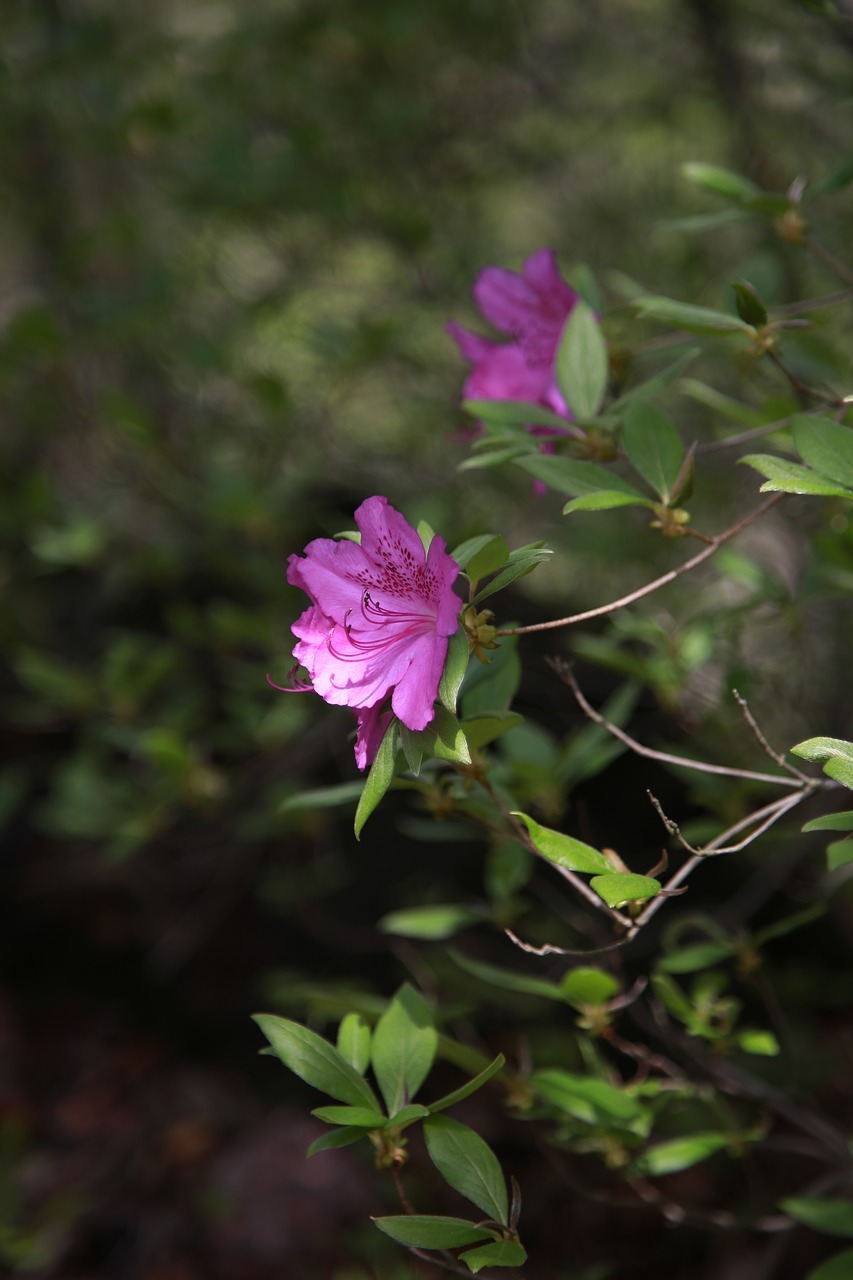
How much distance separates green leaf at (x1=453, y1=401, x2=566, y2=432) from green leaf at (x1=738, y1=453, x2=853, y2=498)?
8.8 inches

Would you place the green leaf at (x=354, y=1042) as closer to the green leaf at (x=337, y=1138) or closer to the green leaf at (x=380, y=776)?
the green leaf at (x=337, y=1138)

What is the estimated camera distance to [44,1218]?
2256 mm

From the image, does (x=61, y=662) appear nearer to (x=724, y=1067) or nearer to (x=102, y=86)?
(x=102, y=86)

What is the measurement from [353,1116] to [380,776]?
0.30 meters

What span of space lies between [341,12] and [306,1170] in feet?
8.81

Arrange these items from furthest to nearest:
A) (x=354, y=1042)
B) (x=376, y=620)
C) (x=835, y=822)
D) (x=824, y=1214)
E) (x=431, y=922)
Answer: (x=431, y=922)
(x=824, y=1214)
(x=354, y=1042)
(x=376, y=620)
(x=835, y=822)

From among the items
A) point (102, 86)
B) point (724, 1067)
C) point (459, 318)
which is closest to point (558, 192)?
point (459, 318)

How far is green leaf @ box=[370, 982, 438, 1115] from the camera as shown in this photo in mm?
932

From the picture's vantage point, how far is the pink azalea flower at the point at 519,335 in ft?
3.76

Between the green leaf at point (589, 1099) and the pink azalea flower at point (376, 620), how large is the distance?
0.45 metres

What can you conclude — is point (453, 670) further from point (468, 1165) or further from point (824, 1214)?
point (824, 1214)

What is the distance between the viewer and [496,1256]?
2.66 ft

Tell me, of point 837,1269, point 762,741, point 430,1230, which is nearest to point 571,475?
point 762,741

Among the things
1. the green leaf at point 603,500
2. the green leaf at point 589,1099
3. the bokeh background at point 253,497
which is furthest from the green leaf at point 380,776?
the bokeh background at point 253,497
